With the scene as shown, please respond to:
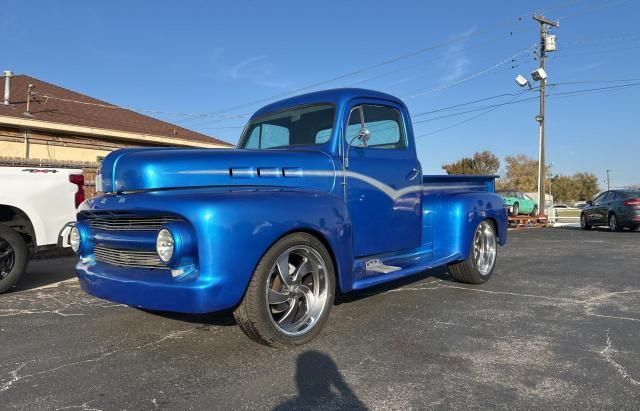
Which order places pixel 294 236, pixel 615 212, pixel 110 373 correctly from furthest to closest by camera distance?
1. pixel 615 212
2. pixel 294 236
3. pixel 110 373

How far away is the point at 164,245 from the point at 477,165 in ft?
178

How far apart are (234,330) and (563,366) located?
97.8 inches

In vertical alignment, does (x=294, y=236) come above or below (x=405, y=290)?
above

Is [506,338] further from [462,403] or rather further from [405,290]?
[405,290]

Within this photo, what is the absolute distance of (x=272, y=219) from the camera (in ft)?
11.6

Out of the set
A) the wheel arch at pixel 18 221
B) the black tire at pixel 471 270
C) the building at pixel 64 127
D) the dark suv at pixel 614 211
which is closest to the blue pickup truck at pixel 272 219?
the black tire at pixel 471 270

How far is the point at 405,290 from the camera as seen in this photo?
600cm

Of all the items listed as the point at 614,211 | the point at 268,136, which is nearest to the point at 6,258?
the point at 268,136

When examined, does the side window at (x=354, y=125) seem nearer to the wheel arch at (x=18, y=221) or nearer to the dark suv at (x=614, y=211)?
the wheel arch at (x=18, y=221)

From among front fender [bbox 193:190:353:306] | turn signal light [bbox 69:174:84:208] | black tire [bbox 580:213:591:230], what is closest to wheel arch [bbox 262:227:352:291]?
front fender [bbox 193:190:353:306]

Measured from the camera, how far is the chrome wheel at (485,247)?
643cm

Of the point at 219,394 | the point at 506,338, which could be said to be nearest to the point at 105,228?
the point at 219,394

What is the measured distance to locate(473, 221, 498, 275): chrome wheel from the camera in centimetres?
643

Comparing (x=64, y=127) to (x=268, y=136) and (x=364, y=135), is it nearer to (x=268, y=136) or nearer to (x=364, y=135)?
(x=268, y=136)
